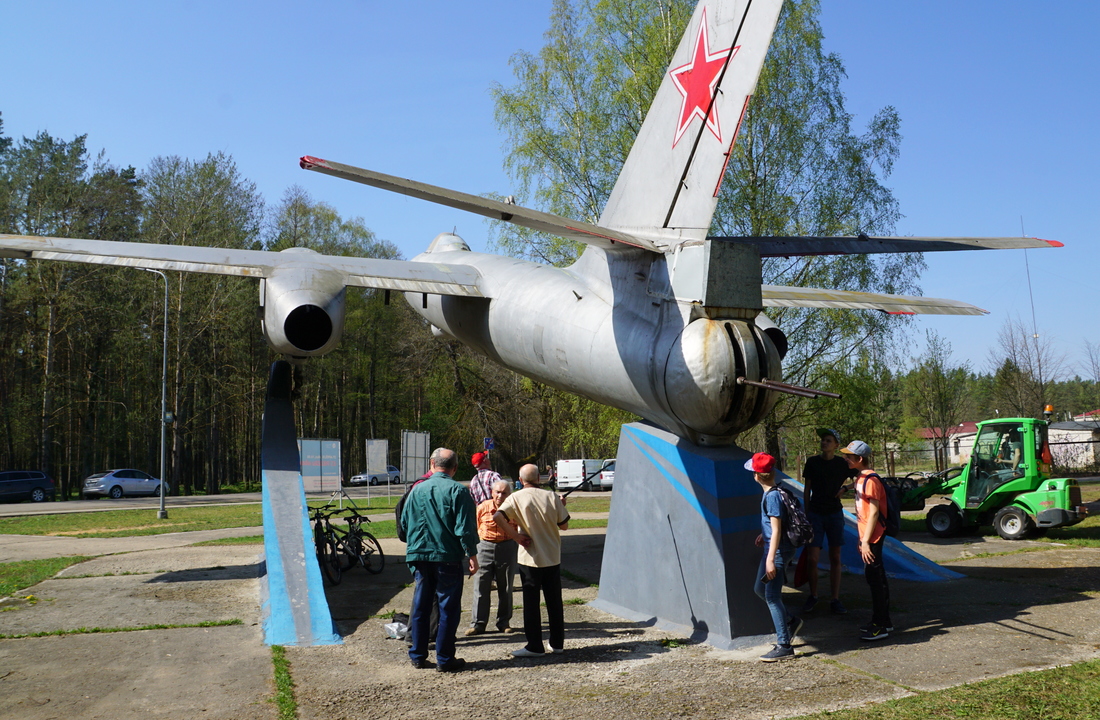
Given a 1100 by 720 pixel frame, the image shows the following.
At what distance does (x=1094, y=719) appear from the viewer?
4.86m

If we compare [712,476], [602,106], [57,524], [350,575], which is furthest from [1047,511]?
Result: [57,524]

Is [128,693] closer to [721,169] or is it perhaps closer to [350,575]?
[350,575]

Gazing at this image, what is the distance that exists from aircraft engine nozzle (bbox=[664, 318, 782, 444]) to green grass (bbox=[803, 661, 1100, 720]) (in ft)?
7.89

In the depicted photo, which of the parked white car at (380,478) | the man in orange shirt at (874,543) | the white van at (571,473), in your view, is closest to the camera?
the man in orange shirt at (874,543)

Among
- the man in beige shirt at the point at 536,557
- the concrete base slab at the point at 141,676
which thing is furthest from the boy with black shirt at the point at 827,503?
the concrete base slab at the point at 141,676

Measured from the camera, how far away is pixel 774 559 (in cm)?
658

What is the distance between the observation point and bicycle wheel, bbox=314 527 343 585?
1071cm

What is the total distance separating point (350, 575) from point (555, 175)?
1506 centimetres

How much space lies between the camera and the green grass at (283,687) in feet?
17.9

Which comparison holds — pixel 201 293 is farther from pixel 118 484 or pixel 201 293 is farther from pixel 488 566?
pixel 488 566

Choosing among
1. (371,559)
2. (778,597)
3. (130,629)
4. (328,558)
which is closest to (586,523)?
(371,559)

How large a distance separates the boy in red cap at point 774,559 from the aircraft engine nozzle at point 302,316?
5.49 metres

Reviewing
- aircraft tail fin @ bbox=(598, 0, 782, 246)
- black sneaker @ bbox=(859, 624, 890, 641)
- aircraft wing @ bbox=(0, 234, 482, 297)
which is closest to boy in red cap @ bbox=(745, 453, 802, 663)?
black sneaker @ bbox=(859, 624, 890, 641)

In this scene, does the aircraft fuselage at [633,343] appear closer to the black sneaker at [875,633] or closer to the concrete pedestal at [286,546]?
the black sneaker at [875,633]
